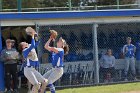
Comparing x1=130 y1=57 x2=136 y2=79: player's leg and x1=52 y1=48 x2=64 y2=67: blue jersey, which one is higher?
x1=52 y1=48 x2=64 y2=67: blue jersey

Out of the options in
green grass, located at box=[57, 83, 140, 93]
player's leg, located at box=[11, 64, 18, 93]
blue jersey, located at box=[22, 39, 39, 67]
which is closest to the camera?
blue jersey, located at box=[22, 39, 39, 67]

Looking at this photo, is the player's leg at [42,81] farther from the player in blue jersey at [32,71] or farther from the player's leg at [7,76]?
the player's leg at [7,76]

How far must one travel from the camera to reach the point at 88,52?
53.2 feet

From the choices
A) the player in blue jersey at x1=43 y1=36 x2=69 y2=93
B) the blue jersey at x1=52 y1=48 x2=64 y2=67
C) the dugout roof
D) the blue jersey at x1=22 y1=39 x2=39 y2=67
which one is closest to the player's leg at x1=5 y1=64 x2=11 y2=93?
the dugout roof

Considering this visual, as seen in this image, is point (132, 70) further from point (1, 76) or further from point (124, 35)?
point (1, 76)

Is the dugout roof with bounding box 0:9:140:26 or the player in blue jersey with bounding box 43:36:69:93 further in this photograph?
the dugout roof with bounding box 0:9:140:26

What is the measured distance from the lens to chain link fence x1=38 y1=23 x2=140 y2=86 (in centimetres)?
1566

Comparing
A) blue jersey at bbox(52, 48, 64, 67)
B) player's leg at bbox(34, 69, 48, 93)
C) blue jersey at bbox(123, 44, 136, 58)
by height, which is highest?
blue jersey at bbox(52, 48, 64, 67)

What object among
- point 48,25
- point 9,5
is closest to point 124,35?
point 48,25

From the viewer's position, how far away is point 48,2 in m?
29.0

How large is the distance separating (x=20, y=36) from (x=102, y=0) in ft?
38.7

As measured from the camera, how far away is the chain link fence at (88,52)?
51.4ft

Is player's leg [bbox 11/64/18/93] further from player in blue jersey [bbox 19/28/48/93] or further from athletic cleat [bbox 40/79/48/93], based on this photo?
athletic cleat [bbox 40/79/48/93]

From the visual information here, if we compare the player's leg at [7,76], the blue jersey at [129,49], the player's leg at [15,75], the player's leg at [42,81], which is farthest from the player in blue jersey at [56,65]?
the blue jersey at [129,49]
